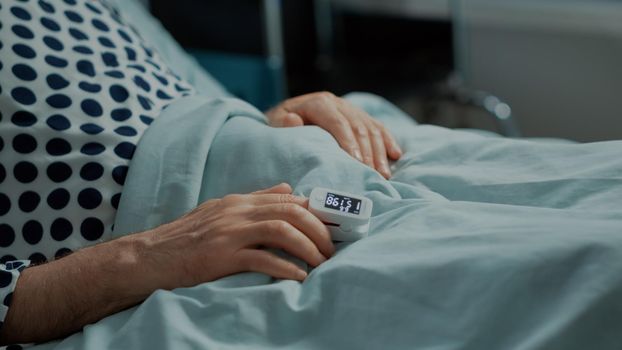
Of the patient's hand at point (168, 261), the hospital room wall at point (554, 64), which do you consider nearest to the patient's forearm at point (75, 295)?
the patient's hand at point (168, 261)

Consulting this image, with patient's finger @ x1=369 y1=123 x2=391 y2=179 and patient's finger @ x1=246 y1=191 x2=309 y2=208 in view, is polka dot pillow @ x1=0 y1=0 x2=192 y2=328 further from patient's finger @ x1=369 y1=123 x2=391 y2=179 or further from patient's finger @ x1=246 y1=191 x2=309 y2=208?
patient's finger @ x1=369 y1=123 x2=391 y2=179

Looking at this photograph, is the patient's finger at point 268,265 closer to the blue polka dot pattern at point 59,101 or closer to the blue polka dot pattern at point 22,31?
the blue polka dot pattern at point 59,101

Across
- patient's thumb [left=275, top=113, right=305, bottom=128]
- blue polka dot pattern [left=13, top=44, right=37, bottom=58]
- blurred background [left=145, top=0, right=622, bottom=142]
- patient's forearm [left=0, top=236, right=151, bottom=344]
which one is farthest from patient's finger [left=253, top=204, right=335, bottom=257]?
blurred background [left=145, top=0, right=622, bottom=142]

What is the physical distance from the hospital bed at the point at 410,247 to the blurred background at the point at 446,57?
109 cm

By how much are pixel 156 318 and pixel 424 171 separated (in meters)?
0.41

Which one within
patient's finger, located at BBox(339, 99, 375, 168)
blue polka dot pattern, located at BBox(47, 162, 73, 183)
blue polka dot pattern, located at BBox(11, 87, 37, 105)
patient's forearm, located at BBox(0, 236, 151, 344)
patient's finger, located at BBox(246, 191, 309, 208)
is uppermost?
blue polka dot pattern, located at BBox(11, 87, 37, 105)

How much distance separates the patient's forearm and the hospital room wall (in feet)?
5.75

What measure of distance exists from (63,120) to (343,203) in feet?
1.52

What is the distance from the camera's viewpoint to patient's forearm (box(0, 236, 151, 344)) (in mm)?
852

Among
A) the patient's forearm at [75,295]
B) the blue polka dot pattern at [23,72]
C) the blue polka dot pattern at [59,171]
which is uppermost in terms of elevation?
the blue polka dot pattern at [23,72]

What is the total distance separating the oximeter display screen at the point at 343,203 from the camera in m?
0.82

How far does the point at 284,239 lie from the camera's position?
81 centimetres

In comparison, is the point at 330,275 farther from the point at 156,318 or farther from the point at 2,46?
the point at 2,46

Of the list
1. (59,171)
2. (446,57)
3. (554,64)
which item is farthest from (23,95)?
(554,64)
